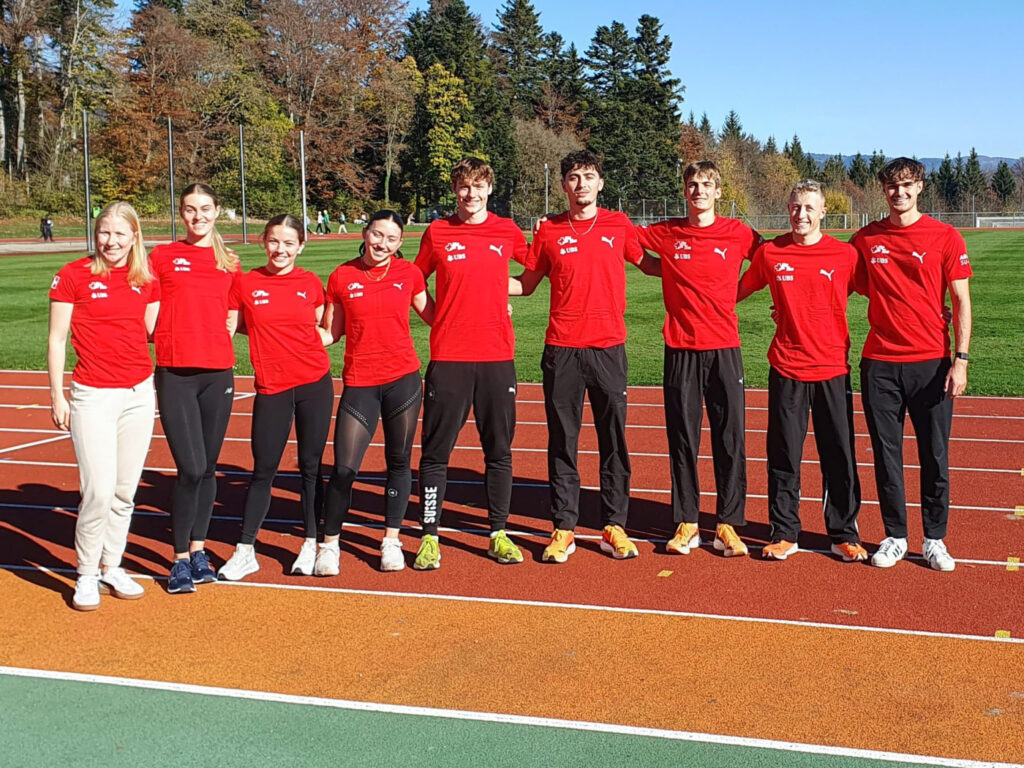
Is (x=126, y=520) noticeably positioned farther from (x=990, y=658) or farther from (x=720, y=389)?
(x=990, y=658)

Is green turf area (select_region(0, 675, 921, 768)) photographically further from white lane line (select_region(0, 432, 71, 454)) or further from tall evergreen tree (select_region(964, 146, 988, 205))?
tall evergreen tree (select_region(964, 146, 988, 205))

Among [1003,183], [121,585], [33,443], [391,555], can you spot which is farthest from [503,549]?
[1003,183]

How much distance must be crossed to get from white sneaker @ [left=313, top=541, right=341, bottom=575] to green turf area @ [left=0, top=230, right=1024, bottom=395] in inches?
274

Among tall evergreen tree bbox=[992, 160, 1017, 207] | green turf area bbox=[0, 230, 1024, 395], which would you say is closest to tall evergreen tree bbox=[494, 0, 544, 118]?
tall evergreen tree bbox=[992, 160, 1017, 207]

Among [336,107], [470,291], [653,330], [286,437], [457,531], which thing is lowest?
[457,531]

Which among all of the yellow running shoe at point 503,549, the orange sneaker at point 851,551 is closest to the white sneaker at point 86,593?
the yellow running shoe at point 503,549

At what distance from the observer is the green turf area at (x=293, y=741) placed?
3.68 m

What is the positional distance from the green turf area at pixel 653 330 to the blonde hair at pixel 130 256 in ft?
25.0

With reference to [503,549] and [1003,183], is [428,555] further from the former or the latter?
[1003,183]

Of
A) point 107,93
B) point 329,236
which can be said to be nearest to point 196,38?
point 107,93

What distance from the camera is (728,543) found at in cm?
609

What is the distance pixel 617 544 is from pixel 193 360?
2.42m

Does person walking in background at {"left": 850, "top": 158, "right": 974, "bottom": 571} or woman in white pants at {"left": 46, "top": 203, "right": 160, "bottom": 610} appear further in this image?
person walking in background at {"left": 850, "top": 158, "right": 974, "bottom": 571}

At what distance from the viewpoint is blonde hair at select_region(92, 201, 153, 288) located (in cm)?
522
